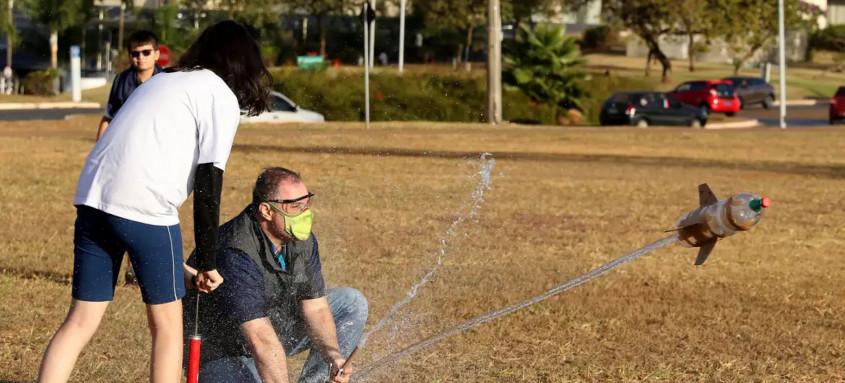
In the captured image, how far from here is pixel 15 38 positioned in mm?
50250

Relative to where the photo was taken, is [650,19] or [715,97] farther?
[650,19]

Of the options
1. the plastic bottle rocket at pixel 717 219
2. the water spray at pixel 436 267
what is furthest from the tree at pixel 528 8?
the plastic bottle rocket at pixel 717 219

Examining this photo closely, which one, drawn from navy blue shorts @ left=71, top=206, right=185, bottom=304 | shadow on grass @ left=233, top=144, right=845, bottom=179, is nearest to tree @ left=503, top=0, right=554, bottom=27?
shadow on grass @ left=233, top=144, right=845, bottom=179

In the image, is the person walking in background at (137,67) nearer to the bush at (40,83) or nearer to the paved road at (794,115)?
the paved road at (794,115)

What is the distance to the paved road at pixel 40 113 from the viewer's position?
101 ft

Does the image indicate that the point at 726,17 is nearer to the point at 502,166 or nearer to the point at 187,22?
the point at 187,22

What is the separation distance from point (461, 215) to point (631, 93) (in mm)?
22915

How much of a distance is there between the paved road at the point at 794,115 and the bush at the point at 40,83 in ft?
83.5

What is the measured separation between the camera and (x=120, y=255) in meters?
4.32

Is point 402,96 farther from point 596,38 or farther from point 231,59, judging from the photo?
point 596,38

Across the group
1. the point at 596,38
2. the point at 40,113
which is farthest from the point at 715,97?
the point at 596,38

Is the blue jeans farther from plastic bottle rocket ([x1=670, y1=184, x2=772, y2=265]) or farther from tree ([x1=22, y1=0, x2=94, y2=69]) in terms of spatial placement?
tree ([x1=22, y1=0, x2=94, y2=69])

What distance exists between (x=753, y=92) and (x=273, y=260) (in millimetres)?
46517

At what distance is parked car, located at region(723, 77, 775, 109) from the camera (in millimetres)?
48562
